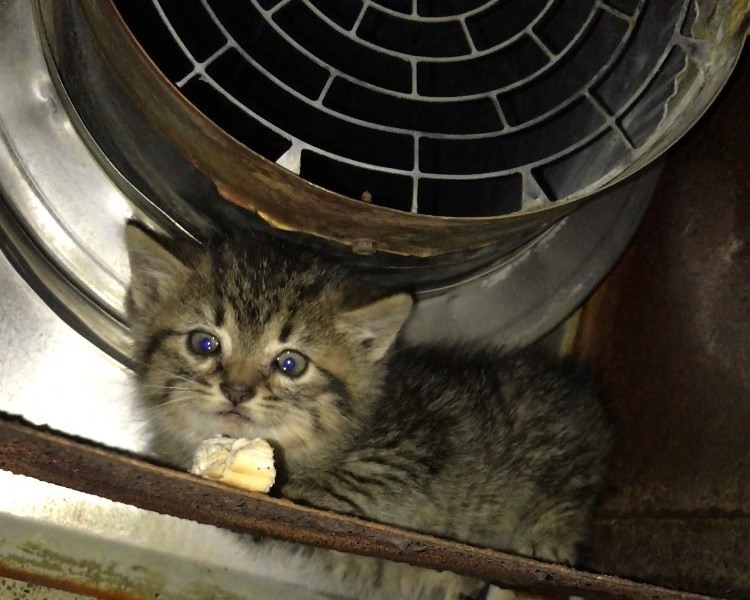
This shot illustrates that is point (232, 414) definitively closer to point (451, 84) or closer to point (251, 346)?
point (251, 346)

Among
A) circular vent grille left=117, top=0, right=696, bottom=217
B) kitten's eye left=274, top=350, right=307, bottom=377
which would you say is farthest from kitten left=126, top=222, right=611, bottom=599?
circular vent grille left=117, top=0, right=696, bottom=217

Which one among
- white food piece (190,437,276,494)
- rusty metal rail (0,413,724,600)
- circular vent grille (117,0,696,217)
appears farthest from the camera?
circular vent grille (117,0,696,217)

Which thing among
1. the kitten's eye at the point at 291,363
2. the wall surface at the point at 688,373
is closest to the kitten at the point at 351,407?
the kitten's eye at the point at 291,363

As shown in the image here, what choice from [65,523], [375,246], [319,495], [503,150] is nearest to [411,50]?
[503,150]

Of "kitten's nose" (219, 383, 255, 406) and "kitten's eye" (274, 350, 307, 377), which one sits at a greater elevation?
"kitten's eye" (274, 350, 307, 377)

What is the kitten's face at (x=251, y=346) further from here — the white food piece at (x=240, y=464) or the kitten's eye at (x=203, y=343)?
the white food piece at (x=240, y=464)

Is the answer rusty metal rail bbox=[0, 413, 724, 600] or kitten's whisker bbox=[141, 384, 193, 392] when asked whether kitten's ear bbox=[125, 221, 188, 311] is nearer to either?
kitten's whisker bbox=[141, 384, 193, 392]

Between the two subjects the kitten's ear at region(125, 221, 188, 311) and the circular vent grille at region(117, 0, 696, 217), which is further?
the kitten's ear at region(125, 221, 188, 311)

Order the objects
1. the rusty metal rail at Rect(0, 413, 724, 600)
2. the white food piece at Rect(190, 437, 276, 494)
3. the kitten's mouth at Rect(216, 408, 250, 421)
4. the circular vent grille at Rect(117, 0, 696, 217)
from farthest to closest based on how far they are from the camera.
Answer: the kitten's mouth at Rect(216, 408, 250, 421) → the circular vent grille at Rect(117, 0, 696, 217) → the white food piece at Rect(190, 437, 276, 494) → the rusty metal rail at Rect(0, 413, 724, 600)
